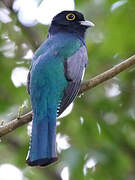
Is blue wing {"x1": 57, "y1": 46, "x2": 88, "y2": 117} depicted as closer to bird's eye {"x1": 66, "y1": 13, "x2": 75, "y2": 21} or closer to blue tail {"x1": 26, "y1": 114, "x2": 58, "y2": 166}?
blue tail {"x1": 26, "y1": 114, "x2": 58, "y2": 166}

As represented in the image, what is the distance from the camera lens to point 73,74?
559cm

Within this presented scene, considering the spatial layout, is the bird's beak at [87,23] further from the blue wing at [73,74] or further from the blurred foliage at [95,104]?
the blue wing at [73,74]

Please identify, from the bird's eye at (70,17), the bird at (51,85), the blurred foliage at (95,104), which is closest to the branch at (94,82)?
the bird at (51,85)

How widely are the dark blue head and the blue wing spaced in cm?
58

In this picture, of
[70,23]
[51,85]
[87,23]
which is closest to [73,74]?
[51,85]

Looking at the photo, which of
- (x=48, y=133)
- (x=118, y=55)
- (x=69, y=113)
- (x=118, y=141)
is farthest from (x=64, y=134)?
(x=48, y=133)

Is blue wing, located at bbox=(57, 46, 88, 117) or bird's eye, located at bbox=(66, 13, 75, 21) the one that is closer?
blue wing, located at bbox=(57, 46, 88, 117)

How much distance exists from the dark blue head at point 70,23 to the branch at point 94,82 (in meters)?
1.39

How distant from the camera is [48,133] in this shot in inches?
195

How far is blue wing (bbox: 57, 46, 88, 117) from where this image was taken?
5268mm

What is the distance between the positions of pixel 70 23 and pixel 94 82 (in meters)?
1.69

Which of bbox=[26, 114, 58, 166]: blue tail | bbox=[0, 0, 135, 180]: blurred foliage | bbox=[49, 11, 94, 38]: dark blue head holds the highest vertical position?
bbox=[49, 11, 94, 38]: dark blue head

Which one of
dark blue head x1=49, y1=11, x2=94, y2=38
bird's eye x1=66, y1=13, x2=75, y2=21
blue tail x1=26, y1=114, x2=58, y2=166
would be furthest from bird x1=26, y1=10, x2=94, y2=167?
bird's eye x1=66, y1=13, x2=75, y2=21

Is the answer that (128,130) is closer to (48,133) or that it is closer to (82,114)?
(82,114)
